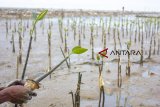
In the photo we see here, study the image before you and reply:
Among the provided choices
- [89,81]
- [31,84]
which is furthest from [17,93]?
[89,81]

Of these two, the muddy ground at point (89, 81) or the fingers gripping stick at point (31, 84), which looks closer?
the fingers gripping stick at point (31, 84)

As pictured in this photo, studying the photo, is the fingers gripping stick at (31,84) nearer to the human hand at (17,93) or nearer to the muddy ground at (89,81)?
the human hand at (17,93)

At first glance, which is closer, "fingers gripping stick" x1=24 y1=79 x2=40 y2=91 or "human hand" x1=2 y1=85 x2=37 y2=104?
"human hand" x1=2 y1=85 x2=37 y2=104

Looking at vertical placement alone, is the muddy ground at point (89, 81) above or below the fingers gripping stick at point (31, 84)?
below

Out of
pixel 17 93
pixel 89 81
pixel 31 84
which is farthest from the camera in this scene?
pixel 89 81

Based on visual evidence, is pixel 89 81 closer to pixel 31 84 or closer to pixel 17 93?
pixel 31 84

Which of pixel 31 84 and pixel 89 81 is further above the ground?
pixel 31 84

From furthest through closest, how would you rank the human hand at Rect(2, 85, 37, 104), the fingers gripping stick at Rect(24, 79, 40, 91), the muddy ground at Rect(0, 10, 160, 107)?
the muddy ground at Rect(0, 10, 160, 107) < the fingers gripping stick at Rect(24, 79, 40, 91) < the human hand at Rect(2, 85, 37, 104)

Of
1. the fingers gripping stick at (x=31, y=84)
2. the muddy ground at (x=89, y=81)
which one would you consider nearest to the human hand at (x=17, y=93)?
the fingers gripping stick at (x=31, y=84)

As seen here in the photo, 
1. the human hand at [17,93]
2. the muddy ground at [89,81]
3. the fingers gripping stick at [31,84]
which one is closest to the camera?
the human hand at [17,93]

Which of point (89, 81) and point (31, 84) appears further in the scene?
point (89, 81)

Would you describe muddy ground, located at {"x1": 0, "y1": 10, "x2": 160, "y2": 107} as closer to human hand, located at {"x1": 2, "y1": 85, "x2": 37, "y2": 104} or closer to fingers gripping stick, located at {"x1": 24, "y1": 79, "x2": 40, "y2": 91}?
fingers gripping stick, located at {"x1": 24, "y1": 79, "x2": 40, "y2": 91}

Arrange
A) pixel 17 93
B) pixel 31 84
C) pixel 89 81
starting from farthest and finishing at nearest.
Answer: pixel 89 81
pixel 31 84
pixel 17 93

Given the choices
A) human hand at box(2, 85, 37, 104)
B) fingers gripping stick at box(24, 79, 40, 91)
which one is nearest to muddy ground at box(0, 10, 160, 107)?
fingers gripping stick at box(24, 79, 40, 91)
